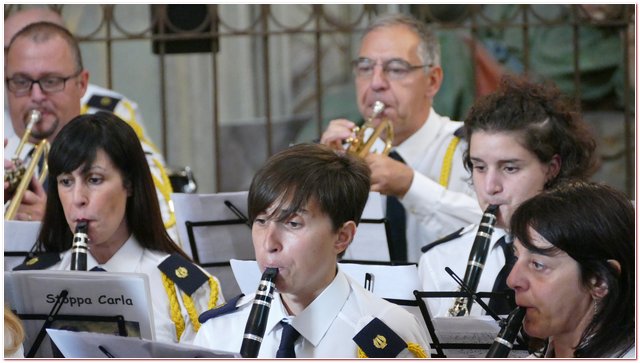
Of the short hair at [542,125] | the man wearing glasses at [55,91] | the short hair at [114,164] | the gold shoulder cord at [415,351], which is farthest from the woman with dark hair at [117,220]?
the short hair at [542,125]

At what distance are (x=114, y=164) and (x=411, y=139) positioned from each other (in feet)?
5.40

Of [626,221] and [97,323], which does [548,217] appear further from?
[97,323]

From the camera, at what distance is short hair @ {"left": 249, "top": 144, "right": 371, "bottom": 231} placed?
3.15 meters

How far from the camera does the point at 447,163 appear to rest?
505 centimetres

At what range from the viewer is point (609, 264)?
9.61 feet

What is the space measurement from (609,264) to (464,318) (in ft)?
1.42

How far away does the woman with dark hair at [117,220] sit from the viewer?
3.81 meters

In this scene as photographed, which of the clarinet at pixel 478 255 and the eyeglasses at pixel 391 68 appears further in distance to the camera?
the eyeglasses at pixel 391 68

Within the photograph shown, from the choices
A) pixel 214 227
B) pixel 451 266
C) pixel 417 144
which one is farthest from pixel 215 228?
pixel 417 144

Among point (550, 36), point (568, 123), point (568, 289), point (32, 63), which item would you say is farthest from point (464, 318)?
point (550, 36)

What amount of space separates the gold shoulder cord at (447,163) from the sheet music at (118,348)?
93.7 inches

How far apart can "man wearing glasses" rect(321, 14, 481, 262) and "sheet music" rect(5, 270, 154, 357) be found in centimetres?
161

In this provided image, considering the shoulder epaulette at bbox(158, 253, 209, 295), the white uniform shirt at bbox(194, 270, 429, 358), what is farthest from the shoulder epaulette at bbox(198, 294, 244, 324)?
the shoulder epaulette at bbox(158, 253, 209, 295)

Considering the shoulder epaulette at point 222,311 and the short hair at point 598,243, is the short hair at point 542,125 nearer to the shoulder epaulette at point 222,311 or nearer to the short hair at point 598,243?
the short hair at point 598,243
